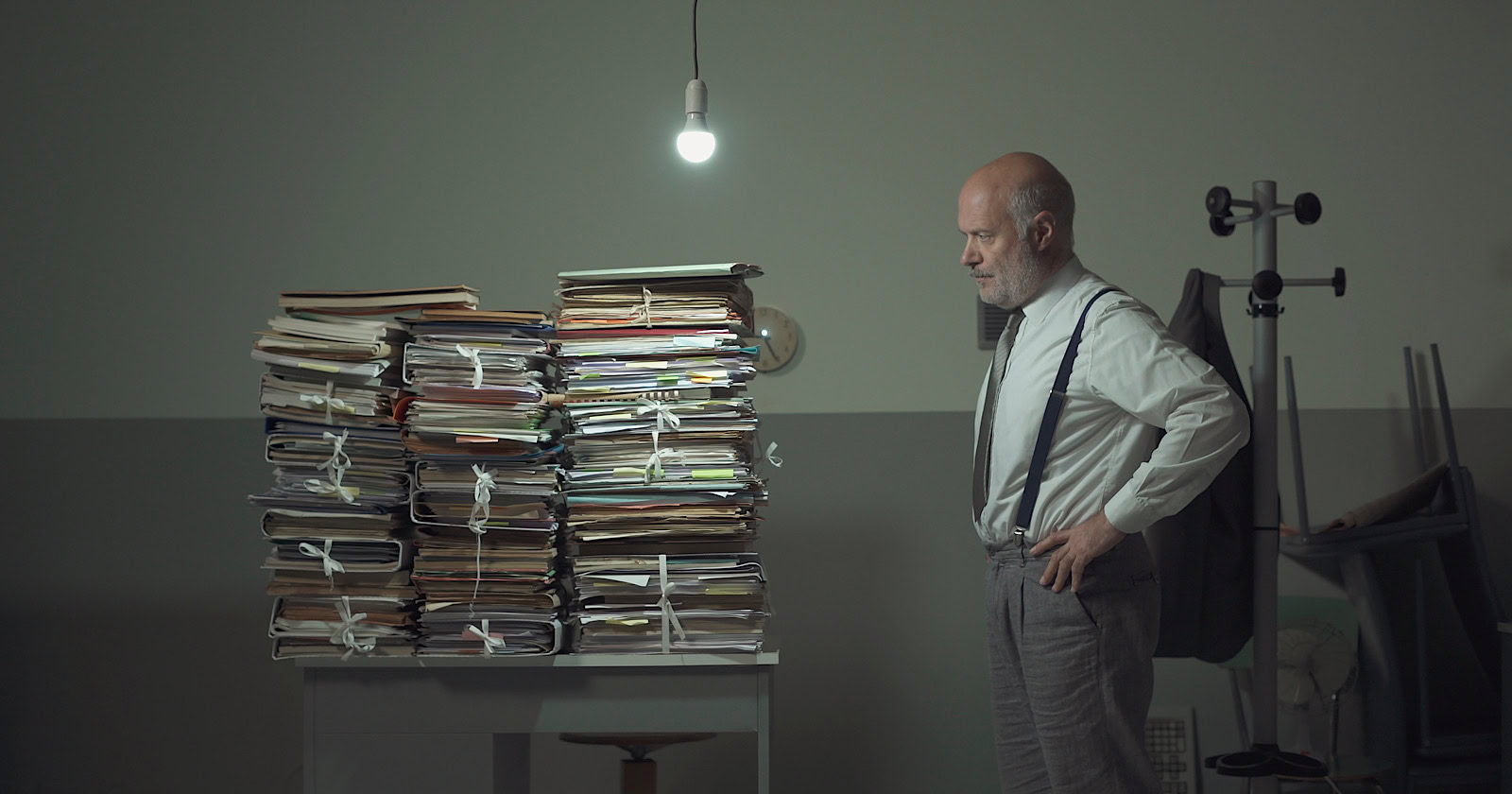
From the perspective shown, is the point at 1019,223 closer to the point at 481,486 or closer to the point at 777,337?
the point at 481,486

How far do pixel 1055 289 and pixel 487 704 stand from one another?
1438 millimetres

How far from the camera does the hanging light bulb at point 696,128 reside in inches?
109

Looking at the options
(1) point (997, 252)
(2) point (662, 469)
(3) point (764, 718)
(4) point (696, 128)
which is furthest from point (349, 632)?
(1) point (997, 252)

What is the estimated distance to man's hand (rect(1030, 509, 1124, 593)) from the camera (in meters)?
2.02

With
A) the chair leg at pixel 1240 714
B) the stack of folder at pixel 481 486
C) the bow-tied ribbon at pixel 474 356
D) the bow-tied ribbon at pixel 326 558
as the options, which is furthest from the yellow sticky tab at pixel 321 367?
the chair leg at pixel 1240 714

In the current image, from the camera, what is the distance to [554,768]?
366 cm

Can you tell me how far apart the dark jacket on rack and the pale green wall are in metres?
0.81

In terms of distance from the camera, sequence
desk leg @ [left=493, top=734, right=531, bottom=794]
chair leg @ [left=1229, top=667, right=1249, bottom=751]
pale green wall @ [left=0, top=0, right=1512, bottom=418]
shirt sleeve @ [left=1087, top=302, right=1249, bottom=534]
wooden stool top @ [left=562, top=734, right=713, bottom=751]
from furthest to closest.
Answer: pale green wall @ [left=0, top=0, right=1512, bottom=418] < chair leg @ [left=1229, top=667, right=1249, bottom=751] < wooden stool top @ [left=562, top=734, right=713, bottom=751] < desk leg @ [left=493, top=734, right=531, bottom=794] < shirt sleeve @ [left=1087, top=302, right=1249, bottom=534]

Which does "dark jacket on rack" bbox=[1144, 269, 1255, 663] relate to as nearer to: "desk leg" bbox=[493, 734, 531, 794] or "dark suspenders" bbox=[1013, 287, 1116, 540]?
"dark suspenders" bbox=[1013, 287, 1116, 540]

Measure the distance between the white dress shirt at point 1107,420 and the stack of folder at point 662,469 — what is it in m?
0.53

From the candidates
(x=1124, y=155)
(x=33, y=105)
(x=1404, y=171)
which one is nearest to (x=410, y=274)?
(x=33, y=105)

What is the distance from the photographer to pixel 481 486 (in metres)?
2.38

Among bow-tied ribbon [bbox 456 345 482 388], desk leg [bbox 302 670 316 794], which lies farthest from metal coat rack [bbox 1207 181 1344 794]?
desk leg [bbox 302 670 316 794]

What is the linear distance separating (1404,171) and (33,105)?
14.7 ft
